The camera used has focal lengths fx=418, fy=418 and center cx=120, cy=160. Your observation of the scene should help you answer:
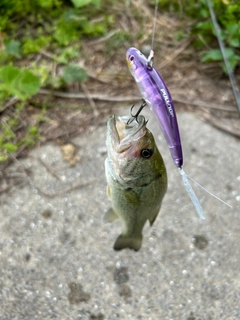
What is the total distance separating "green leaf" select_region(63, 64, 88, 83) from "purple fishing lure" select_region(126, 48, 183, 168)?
180 cm

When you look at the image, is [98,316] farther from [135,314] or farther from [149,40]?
[149,40]

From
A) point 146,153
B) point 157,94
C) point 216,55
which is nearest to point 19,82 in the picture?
point 216,55

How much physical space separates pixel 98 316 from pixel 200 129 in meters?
1.48

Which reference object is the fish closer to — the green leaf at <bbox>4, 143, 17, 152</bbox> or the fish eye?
the fish eye

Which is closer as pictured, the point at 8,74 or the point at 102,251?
the point at 102,251

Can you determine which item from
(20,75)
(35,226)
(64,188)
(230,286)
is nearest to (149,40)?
(20,75)

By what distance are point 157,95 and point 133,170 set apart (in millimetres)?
350

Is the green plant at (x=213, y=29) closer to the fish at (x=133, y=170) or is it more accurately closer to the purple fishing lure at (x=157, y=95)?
the fish at (x=133, y=170)

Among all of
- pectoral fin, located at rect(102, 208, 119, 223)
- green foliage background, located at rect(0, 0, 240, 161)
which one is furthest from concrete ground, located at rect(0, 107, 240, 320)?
green foliage background, located at rect(0, 0, 240, 161)

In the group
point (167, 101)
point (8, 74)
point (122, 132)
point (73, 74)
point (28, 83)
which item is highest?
point (167, 101)

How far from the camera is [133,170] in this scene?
151 cm

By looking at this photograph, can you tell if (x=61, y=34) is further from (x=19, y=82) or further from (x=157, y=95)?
(x=157, y=95)

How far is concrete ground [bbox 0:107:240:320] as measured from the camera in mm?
2008

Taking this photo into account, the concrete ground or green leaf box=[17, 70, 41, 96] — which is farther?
green leaf box=[17, 70, 41, 96]
